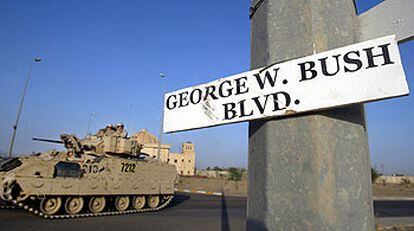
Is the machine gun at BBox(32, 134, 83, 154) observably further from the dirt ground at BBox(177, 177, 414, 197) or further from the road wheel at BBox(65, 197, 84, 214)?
the dirt ground at BBox(177, 177, 414, 197)

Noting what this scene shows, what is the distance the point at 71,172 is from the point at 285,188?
1088 centimetres

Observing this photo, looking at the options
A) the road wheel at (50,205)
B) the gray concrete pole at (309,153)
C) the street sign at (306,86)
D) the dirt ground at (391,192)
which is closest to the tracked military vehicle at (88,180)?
the road wheel at (50,205)

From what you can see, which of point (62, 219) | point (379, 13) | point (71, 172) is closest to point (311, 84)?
point (379, 13)

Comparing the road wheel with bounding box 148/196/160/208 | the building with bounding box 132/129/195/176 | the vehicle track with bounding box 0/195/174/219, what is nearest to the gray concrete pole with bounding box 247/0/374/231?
the vehicle track with bounding box 0/195/174/219

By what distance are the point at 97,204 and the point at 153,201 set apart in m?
2.51

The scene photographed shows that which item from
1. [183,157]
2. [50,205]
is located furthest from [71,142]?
[183,157]

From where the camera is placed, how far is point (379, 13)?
3.95 ft

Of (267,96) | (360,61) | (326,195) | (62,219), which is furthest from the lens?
(62,219)

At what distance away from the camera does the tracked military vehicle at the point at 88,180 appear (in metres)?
9.40

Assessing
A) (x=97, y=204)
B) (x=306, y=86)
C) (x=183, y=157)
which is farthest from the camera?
(x=183, y=157)

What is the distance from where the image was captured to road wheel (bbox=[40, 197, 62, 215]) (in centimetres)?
949

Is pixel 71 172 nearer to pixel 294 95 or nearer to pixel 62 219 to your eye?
pixel 62 219

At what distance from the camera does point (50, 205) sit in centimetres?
975

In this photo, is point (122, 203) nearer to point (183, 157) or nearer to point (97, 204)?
point (97, 204)
